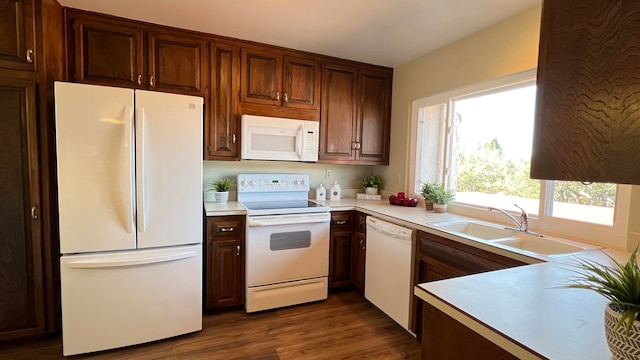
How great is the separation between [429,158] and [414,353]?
5.73 feet

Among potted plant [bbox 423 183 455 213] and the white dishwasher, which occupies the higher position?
potted plant [bbox 423 183 455 213]

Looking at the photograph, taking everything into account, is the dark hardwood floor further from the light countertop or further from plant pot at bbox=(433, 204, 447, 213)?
the light countertop

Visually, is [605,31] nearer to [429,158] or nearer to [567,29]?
[567,29]

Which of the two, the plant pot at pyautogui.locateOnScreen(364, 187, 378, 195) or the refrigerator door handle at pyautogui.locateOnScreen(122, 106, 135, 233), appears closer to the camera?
the refrigerator door handle at pyautogui.locateOnScreen(122, 106, 135, 233)

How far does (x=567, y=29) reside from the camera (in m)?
0.66

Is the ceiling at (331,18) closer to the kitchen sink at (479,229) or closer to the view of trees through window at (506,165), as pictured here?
the view of trees through window at (506,165)

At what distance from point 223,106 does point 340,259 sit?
5.93 ft

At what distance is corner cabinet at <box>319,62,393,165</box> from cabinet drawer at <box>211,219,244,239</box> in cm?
108

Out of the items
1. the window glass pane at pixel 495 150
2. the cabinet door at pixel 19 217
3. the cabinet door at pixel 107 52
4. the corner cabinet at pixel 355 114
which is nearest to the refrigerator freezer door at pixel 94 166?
the cabinet door at pixel 19 217

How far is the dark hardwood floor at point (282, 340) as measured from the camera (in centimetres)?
201

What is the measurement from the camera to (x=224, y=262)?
250 cm

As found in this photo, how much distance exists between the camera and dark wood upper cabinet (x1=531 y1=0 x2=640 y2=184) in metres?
0.56

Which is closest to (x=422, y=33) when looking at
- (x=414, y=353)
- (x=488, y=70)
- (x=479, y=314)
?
(x=488, y=70)

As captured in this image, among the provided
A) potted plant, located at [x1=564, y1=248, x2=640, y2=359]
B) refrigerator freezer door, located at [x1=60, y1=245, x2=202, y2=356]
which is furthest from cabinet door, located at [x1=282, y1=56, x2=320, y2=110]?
potted plant, located at [x1=564, y1=248, x2=640, y2=359]
